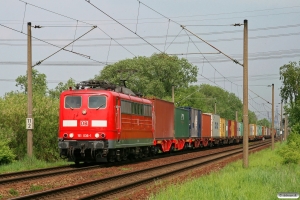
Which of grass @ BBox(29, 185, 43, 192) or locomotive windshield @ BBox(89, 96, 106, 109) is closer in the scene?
grass @ BBox(29, 185, 43, 192)

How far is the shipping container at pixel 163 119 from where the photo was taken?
30739mm

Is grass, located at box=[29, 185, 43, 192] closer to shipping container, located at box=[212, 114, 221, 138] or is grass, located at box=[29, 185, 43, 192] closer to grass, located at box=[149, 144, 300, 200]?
grass, located at box=[149, 144, 300, 200]

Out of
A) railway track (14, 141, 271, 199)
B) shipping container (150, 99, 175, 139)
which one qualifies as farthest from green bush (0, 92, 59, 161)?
railway track (14, 141, 271, 199)

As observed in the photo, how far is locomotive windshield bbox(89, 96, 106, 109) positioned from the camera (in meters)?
23.2

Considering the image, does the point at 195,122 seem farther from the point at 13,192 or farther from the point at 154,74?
the point at 154,74

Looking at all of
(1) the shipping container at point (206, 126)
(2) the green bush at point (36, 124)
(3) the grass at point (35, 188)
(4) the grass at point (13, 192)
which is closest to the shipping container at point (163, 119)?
(2) the green bush at point (36, 124)

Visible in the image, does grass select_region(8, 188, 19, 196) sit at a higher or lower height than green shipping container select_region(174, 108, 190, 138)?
lower

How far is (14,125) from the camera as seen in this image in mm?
26875

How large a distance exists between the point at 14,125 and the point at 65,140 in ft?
15.9

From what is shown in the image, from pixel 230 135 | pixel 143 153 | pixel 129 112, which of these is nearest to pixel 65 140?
pixel 129 112

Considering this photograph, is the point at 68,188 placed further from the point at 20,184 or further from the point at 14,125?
the point at 14,125

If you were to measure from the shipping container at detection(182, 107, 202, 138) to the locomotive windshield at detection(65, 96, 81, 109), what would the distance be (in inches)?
758

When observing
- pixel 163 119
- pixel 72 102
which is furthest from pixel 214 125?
pixel 72 102

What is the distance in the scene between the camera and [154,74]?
8812 centimetres
